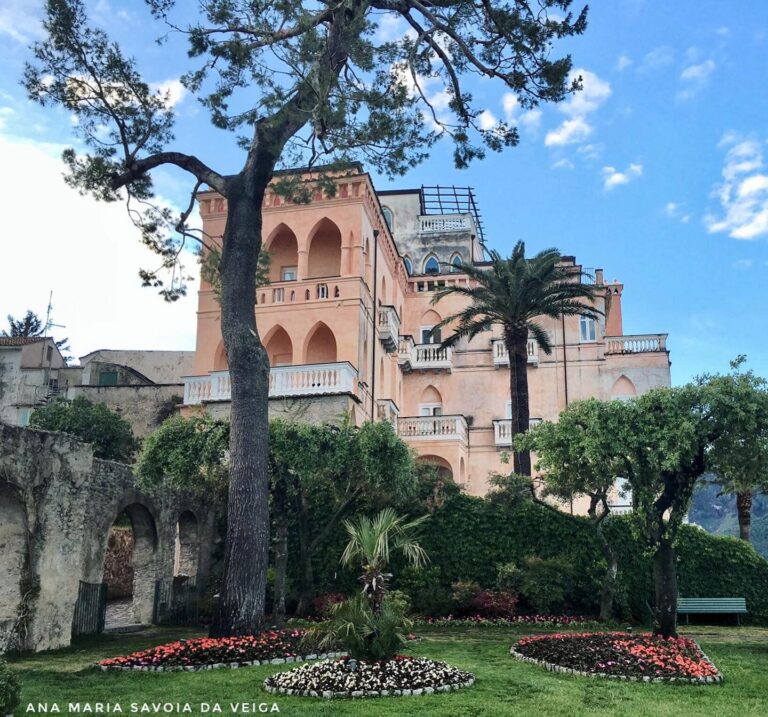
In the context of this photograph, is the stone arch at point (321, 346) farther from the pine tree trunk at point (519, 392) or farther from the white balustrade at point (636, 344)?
the white balustrade at point (636, 344)

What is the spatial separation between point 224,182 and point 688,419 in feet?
33.6

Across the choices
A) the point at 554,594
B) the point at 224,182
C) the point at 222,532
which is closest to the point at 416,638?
the point at 554,594

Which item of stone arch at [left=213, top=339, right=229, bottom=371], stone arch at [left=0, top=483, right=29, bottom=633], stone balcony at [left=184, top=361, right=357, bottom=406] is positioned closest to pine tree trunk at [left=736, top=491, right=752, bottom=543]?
stone balcony at [left=184, top=361, right=357, bottom=406]

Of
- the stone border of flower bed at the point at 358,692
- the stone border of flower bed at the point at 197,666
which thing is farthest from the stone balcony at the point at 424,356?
the stone border of flower bed at the point at 358,692

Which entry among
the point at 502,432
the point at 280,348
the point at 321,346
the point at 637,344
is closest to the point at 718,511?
the point at 637,344

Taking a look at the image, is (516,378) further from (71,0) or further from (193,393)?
(71,0)

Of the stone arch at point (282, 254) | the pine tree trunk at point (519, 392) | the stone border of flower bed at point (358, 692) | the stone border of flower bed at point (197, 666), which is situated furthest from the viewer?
the stone arch at point (282, 254)

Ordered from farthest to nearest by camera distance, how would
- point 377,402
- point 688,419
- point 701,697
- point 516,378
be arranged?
point 377,402 → point 516,378 → point 688,419 → point 701,697

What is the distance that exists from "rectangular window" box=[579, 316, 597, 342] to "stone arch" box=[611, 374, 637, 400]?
2429mm

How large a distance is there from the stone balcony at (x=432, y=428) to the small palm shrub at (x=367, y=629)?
21128 millimetres

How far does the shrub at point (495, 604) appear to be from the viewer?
67.2 feet

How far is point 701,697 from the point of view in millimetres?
9992

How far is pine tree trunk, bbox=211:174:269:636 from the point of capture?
46.4 feet

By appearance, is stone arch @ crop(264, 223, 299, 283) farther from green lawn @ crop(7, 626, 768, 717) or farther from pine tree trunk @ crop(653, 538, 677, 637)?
pine tree trunk @ crop(653, 538, 677, 637)
